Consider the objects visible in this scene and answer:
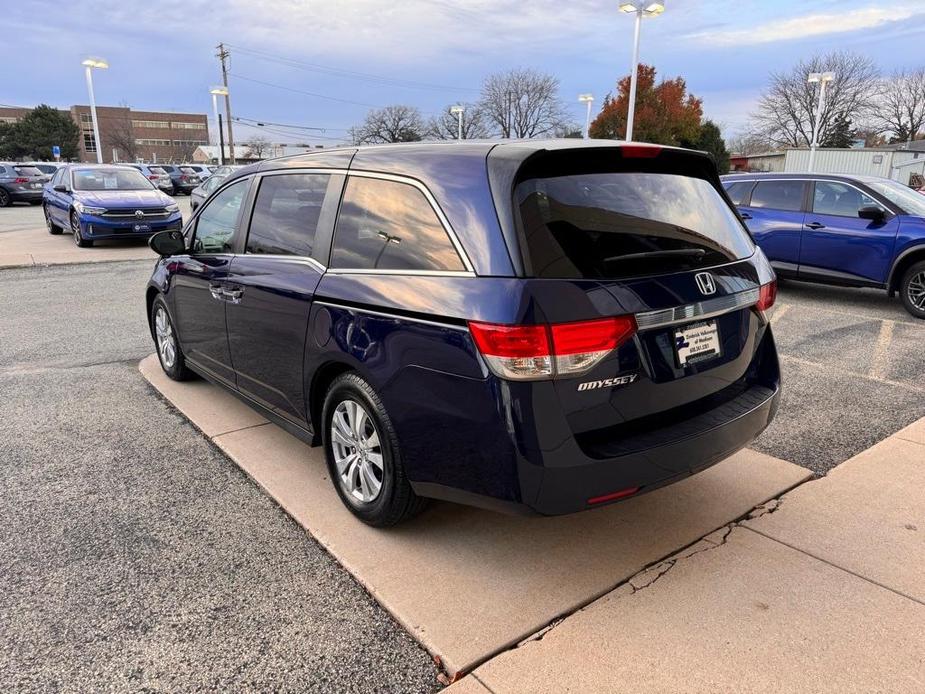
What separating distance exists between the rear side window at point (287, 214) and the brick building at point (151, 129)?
106m

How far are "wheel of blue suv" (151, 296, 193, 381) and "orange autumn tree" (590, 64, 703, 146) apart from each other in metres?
46.8

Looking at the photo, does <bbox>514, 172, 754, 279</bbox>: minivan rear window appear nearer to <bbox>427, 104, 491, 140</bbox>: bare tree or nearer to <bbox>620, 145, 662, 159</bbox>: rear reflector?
<bbox>620, 145, 662, 159</bbox>: rear reflector

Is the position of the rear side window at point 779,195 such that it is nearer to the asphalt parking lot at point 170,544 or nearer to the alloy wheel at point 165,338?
the asphalt parking lot at point 170,544

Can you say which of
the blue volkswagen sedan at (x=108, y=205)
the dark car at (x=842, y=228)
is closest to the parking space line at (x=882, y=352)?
the dark car at (x=842, y=228)

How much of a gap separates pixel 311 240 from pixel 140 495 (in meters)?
1.62

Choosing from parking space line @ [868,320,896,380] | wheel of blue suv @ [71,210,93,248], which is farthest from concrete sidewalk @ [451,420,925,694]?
wheel of blue suv @ [71,210,93,248]

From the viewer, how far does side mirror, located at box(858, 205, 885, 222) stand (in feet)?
25.8

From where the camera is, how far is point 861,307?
8398 millimetres

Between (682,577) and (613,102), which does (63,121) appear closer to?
(613,102)

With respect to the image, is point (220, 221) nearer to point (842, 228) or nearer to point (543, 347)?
point (543, 347)

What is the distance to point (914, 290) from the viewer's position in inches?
304

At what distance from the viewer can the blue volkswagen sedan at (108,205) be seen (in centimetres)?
1342

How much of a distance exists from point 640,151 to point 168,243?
324 centimetres

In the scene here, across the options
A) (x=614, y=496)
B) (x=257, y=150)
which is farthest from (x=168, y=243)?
(x=257, y=150)
